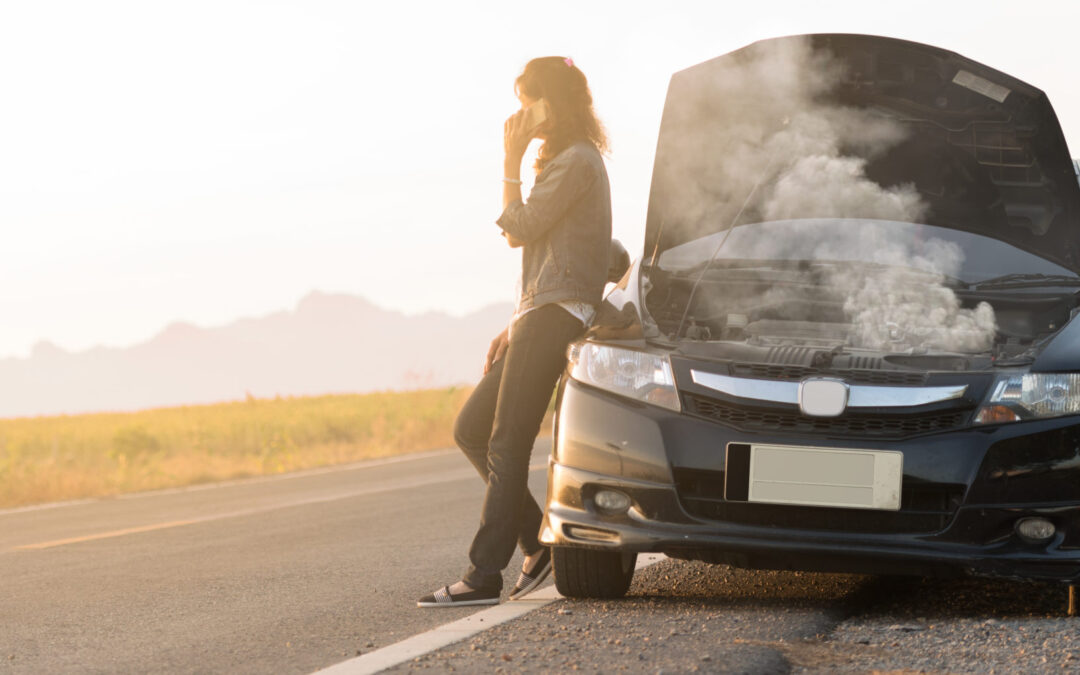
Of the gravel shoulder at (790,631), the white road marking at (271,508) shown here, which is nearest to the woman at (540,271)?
the gravel shoulder at (790,631)

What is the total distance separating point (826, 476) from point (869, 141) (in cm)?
184

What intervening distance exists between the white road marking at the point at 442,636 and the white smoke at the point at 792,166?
153 centimetres

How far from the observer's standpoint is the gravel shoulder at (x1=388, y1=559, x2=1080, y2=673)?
3.78 metres

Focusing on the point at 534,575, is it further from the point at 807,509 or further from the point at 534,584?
the point at 807,509

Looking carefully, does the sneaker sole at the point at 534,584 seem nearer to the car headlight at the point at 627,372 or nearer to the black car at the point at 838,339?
the black car at the point at 838,339

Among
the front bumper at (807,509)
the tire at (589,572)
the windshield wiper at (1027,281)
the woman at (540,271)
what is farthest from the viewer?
the windshield wiper at (1027,281)

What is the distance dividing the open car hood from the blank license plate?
1300 millimetres

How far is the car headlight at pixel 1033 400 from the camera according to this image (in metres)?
4.30

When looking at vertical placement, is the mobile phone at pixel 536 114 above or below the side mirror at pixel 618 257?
above

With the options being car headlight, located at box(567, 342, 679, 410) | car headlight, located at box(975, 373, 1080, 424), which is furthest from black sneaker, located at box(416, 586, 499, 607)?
car headlight, located at box(975, 373, 1080, 424)

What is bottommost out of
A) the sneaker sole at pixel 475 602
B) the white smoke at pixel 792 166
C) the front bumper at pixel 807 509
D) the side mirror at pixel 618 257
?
the sneaker sole at pixel 475 602

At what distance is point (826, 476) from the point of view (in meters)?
4.36

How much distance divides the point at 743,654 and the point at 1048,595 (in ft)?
5.47

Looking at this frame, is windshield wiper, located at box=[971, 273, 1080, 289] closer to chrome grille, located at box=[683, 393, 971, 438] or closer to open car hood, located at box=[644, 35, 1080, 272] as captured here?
open car hood, located at box=[644, 35, 1080, 272]
